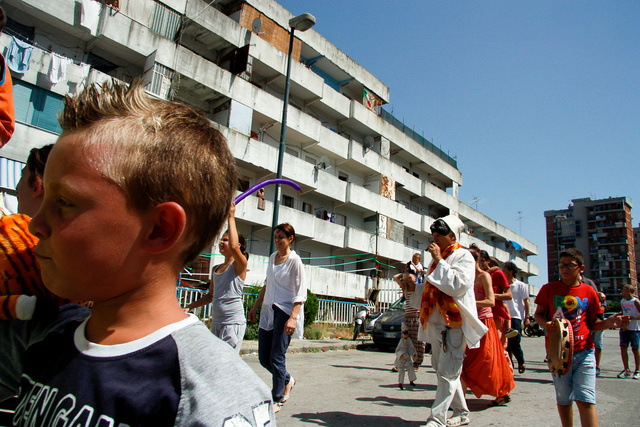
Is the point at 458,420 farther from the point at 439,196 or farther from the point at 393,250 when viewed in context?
the point at 439,196

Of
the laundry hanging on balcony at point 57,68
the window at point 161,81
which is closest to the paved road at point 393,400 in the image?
the laundry hanging on balcony at point 57,68

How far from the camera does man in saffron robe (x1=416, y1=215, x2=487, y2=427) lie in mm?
4357

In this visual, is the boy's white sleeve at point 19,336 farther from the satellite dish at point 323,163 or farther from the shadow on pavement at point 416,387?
the satellite dish at point 323,163

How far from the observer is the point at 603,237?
11012cm

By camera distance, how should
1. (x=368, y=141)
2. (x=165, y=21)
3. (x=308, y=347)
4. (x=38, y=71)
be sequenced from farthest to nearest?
(x=368, y=141), (x=165, y=21), (x=38, y=71), (x=308, y=347)

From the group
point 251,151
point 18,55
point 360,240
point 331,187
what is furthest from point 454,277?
point 360,240

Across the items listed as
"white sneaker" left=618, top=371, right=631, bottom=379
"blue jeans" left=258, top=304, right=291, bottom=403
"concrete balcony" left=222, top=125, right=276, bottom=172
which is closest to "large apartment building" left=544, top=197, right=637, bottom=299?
"concrete balcony" left=222, top=125, right=276, bottom=172

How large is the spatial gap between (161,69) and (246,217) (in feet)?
26.4

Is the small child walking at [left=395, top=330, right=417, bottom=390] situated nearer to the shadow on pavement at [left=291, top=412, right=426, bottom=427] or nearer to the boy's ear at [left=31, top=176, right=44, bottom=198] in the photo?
the shadow on pavement at [left=291, top=412, right=426, bottom=427]

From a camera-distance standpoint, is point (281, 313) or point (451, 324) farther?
point (281, 313)

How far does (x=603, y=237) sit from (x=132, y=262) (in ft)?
427

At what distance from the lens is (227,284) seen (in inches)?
186

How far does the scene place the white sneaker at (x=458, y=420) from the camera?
4.41 meters

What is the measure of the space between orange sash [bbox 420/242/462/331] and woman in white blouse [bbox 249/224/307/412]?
4.49 ft
